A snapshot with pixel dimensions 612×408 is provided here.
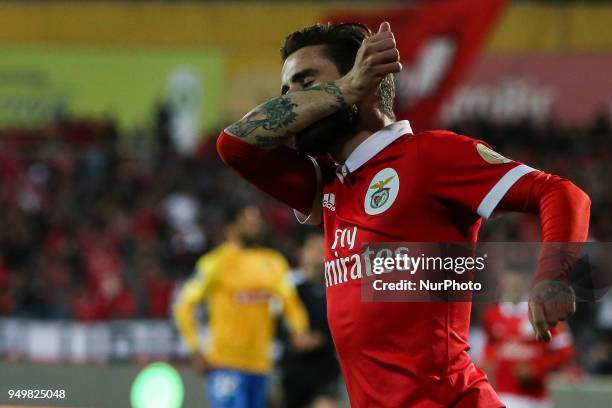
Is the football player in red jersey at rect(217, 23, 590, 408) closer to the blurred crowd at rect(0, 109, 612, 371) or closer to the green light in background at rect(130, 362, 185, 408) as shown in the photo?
the green light in background at rect(130, 362, 185, 408)

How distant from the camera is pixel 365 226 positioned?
8.18 ft

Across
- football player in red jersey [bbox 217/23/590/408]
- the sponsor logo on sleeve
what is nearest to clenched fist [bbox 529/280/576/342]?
football player in red jersey [bbox 217/23/590/408]

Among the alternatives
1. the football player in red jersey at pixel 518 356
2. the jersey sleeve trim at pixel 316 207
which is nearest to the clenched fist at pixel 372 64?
the jersey sleeve trim at pixel 316 207

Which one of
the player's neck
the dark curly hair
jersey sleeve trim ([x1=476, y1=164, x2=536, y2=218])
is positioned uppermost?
the dark curly hair

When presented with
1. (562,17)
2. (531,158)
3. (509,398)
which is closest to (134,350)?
(509,398)

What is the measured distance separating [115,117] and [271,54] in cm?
313

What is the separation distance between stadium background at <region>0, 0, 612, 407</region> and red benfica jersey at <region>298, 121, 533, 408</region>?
23.1 feet

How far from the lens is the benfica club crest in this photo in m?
2.46

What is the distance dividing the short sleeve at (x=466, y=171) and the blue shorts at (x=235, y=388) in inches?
225

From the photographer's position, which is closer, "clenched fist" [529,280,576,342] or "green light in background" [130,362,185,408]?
"clenched fist" [529,280,576,342]

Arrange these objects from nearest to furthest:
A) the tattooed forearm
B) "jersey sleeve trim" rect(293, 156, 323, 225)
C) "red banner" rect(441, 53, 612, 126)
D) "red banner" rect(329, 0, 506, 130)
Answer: the tattooed forearm → "jersey sleeve trim" rect(293, 156, 323, 225) → "red banner" rect(329, 0, 506, 130) → "red banner" rect(441, 53, 612, 126)

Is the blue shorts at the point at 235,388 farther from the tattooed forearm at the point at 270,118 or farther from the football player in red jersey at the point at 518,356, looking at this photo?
the tattooed forearm at the point at 270,118

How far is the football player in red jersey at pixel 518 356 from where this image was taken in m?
7.29

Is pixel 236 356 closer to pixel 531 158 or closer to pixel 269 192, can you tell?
pixel 269 192
